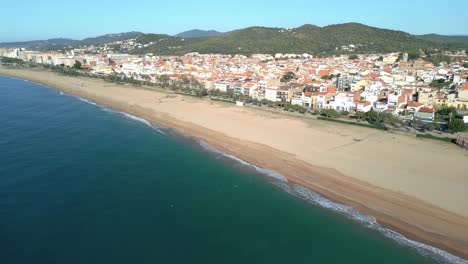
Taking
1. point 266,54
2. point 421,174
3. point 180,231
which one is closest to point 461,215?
point 421,174

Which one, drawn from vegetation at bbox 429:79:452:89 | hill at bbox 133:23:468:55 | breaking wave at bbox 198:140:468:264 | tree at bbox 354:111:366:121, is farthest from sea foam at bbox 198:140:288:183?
hill at bbox 133:23:468:55

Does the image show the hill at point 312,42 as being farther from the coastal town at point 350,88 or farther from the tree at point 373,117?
the tree at point 373,117

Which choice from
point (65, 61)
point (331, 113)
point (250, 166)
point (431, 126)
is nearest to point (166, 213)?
point (250, 166)

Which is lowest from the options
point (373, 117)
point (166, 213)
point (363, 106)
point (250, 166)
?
point (166, 213)

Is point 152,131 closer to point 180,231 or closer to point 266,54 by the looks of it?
point 180,231

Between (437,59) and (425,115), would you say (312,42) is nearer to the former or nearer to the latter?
(437,59)

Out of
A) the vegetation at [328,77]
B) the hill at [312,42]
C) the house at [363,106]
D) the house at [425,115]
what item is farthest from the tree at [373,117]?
the hill at [312,42]

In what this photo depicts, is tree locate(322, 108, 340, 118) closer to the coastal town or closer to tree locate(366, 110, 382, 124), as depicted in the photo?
the coastal town
